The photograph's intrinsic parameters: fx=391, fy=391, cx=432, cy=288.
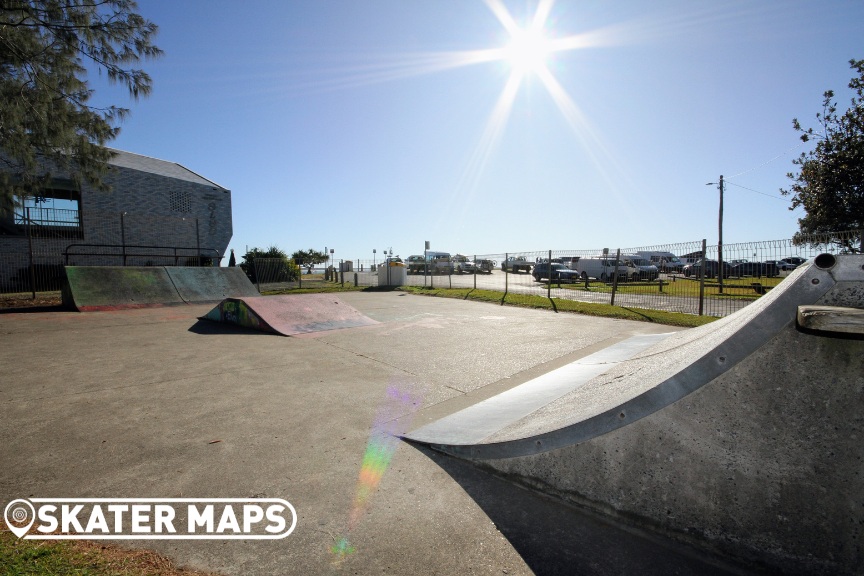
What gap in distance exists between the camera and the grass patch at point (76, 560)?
1.65 meters

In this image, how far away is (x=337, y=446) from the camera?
3020mm

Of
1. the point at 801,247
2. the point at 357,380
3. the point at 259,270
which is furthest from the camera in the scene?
the point at 259,270

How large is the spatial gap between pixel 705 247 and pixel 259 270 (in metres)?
21.6

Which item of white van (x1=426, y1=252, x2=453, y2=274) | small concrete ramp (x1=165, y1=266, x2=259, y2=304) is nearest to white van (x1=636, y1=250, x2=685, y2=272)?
white van (x1=426, y1=252, x2=453, y2=274)

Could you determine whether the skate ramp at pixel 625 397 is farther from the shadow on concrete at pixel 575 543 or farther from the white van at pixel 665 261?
the white van at pixel 665 261

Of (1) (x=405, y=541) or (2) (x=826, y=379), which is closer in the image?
(2) (x=826, y=379)

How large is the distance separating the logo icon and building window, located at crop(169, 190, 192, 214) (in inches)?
1283

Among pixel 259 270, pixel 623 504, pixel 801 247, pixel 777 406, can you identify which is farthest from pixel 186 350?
pixel 259 270

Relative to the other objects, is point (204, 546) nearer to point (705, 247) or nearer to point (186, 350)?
point (186, 350)

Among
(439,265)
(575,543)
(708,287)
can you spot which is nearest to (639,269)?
(708,287)

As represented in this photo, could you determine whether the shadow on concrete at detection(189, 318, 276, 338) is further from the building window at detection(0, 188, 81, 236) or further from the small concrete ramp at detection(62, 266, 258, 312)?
the building window at detection(0, 188, 81, 236)

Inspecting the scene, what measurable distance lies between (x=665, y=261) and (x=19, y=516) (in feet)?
56.9

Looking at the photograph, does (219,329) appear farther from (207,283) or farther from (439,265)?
(439,265)

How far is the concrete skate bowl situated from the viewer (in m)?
1.68
